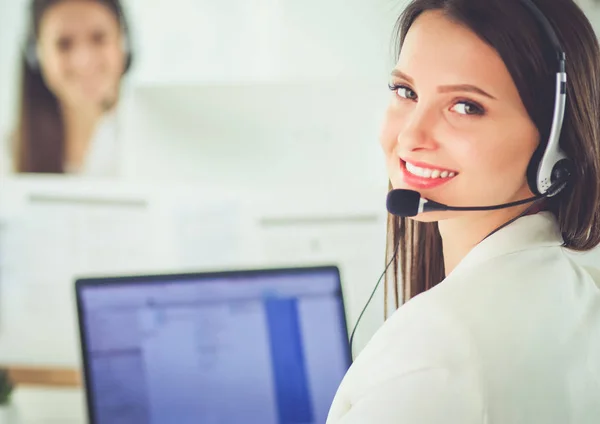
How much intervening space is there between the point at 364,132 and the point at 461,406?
0.91 metres

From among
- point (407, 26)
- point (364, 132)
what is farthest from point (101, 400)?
point (407, 26)

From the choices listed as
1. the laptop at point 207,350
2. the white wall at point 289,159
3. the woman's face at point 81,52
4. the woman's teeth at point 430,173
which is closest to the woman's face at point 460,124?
the woman's teeth at point 430,173

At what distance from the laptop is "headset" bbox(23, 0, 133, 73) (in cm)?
165

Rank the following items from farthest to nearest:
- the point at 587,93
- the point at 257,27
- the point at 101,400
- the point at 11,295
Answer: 1. the point at 257,27
2. the point at 11,295
3. the point at 101,400
4. the point at 587,93

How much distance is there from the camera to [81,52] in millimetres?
2605

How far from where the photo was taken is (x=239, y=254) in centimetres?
146

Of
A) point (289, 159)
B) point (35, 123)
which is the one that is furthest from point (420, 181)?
point (35, 123)

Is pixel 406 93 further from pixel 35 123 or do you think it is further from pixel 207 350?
pixel 35 123

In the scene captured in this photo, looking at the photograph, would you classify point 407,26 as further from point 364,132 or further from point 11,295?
point 11,295

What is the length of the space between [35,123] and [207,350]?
180 centimetres

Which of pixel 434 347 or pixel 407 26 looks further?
pixel 407 26

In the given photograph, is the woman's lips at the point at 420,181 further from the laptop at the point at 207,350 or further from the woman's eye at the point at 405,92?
the laptop at the point at 207,350

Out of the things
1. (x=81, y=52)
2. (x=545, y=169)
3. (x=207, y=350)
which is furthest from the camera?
(x=81, y=52)

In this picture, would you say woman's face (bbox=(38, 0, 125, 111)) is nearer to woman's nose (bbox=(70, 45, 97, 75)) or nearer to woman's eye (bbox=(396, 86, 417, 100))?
woman's nose (bbox=(70, 45, 97, 75))
